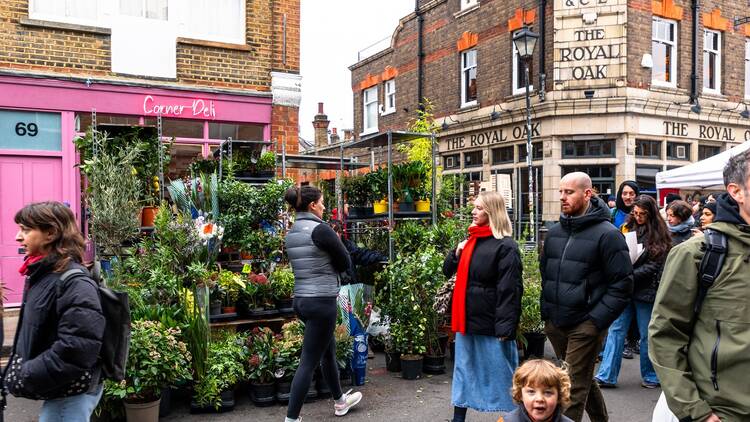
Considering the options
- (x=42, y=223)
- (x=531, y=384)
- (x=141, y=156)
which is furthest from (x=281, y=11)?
(x=531, y=384)

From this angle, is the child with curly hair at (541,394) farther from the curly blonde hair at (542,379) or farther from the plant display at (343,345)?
the plant display at (343,345)

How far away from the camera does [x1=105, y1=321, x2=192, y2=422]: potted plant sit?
482cm

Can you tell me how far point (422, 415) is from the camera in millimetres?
5406

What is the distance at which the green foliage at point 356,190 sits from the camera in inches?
304

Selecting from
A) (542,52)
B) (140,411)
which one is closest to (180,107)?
(140,411)

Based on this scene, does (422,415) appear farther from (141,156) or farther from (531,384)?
(141,156)

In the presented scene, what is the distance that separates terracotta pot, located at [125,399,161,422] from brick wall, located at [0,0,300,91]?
6.22 meters

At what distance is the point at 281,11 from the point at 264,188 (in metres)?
4.77

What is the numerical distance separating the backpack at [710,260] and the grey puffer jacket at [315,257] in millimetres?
2917

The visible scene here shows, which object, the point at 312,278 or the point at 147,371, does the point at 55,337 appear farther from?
the point at 312,278

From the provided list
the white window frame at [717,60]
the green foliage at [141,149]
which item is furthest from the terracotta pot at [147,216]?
the white window frame at [717,60]

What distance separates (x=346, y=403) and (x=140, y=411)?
1713mm

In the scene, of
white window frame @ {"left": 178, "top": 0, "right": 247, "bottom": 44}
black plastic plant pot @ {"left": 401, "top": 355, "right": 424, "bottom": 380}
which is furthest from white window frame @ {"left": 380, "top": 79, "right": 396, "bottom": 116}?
black plastic plant pot @ {"left": 401, "top": 355, "right": 424, "bottom": 380}

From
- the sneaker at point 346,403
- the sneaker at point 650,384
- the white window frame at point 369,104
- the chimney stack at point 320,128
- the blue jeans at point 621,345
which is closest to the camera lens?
the sneaker at point 346,403
